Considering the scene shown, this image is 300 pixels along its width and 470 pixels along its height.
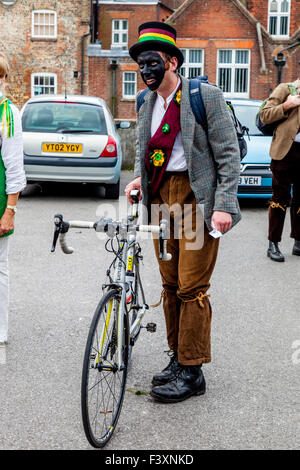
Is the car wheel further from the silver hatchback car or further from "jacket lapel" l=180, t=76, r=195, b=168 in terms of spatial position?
"jacket lapel" l=180, t=76, r=195, b=168

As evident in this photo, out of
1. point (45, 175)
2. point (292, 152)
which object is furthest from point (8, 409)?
point (45, 175)

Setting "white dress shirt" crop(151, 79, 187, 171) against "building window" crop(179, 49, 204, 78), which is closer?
"white dress shirt" crop(151, 79, 187, 171)

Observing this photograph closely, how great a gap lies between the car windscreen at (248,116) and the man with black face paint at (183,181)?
8.72 m

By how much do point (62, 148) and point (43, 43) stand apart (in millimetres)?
30043

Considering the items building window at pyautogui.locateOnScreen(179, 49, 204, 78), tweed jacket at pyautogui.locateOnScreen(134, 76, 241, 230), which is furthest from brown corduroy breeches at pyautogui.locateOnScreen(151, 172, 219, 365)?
building window at pyautogui.locateOnScreen(179, 49, 204, 78)

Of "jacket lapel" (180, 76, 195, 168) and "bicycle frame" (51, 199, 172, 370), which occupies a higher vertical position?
"jacket lapel" (180, 76, 195, 168)

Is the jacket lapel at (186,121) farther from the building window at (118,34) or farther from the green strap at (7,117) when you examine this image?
the building window at (118,34)

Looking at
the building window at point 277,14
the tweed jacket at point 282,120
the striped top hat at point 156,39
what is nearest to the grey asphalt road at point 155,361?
the tweed jacket at point 282,120

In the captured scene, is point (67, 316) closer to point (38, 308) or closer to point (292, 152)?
point (38, 308)

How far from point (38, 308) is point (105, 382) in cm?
240

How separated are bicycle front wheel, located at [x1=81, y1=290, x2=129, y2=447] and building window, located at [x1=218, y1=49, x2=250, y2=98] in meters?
37.5

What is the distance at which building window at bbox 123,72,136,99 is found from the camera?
40875mm

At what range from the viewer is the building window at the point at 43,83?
39.5 m

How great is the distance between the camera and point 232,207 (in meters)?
3.66
